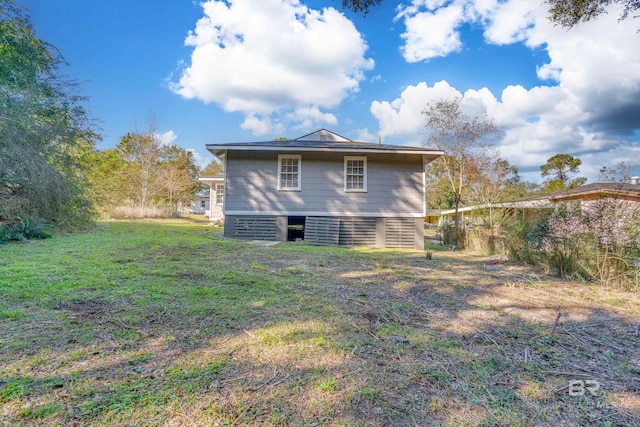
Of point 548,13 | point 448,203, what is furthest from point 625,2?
point 448,203

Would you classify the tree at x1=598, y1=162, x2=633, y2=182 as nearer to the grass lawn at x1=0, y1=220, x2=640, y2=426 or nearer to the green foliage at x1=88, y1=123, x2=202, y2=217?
the grass lawn at x1=0, y1=220, x2=640, y2=426

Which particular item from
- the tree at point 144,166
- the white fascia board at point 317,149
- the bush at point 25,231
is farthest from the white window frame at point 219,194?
the bush at point 25,231

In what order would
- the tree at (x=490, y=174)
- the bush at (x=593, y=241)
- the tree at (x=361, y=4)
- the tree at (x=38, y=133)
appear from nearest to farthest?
the bush at (x=593, y=241) < the tree at (x=361, y=4) < the tree at (x=38, y=133) < the tree at (x=490, y=174)

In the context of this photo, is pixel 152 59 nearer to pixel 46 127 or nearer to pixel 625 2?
pixel 46 127

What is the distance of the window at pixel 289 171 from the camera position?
393 inches

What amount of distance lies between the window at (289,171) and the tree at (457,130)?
22.5 ft

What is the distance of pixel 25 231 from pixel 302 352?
27.6 ft

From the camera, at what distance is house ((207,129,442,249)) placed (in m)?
9.83

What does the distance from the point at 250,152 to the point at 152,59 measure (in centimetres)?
567

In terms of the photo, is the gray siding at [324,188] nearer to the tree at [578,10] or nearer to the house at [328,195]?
the house at [328,195]

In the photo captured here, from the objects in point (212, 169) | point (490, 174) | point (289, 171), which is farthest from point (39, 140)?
point (212, 169)

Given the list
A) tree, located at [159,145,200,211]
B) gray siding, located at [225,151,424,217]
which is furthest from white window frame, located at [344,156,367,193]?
tree, located at [159,145,200,211]

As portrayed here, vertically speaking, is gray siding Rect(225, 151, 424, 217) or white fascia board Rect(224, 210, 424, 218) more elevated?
gray siding Rect(225, 151, 424, 217)

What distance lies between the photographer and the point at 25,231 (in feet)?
22.7
